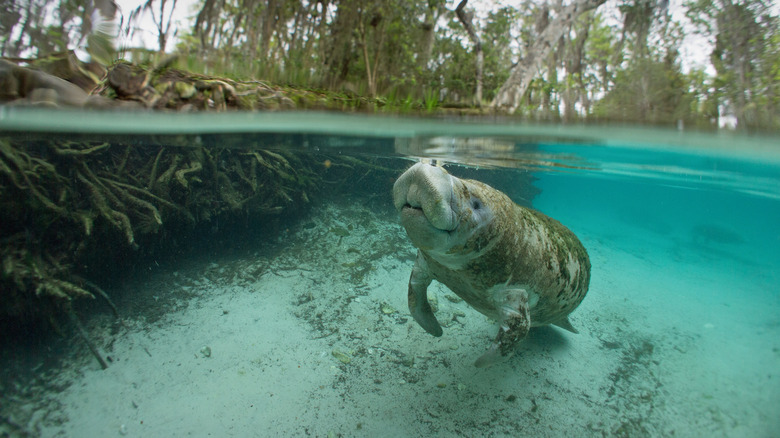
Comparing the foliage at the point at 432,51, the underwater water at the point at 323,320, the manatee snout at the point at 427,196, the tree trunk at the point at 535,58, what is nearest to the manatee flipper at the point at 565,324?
the underwater water at the point at 323,320

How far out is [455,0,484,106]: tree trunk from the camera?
4828 millimetres

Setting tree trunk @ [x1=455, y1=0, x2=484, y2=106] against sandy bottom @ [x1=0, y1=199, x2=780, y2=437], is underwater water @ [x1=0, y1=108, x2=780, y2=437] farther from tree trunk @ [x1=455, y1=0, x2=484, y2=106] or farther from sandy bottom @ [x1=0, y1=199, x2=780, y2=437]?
tree trunk @ [x1=455, y1=0, x2=484, y2=106]

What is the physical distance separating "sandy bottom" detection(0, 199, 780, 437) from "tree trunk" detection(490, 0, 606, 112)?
3.06 metres

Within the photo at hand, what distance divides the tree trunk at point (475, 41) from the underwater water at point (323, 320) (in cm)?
43

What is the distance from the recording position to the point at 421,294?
3.62 metres

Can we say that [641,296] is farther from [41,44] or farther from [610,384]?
[41,44]

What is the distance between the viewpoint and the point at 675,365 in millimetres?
4625

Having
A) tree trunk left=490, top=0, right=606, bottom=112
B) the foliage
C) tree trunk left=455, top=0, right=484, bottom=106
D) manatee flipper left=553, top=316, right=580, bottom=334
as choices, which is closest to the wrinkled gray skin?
manatee flipper left=553, top=316, right=580, bottom=334

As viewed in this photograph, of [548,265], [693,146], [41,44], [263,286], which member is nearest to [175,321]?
[263,286]

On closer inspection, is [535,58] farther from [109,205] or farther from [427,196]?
[109,205]

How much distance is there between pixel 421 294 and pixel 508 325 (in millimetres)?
924

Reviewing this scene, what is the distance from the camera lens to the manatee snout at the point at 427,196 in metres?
2.21

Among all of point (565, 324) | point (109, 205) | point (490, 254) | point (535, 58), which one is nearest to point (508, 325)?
point (490, 254)

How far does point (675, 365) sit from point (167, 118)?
23.7ft
